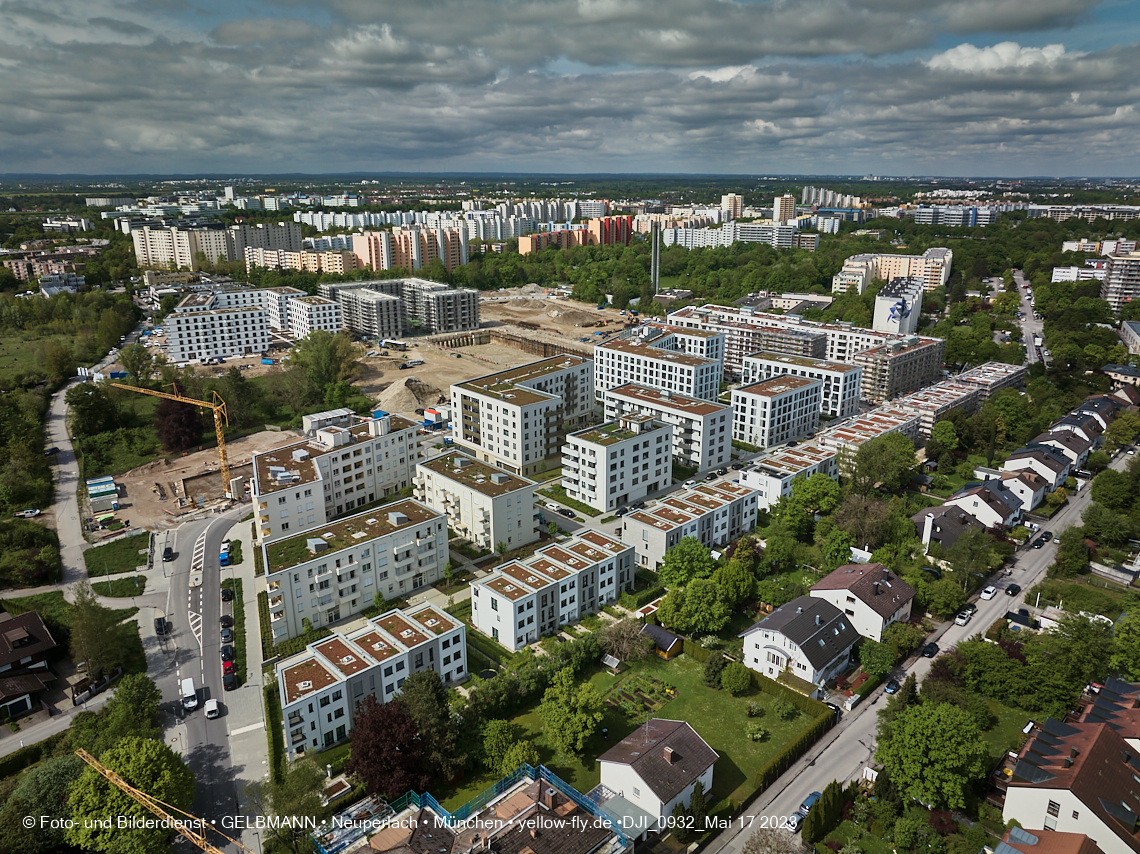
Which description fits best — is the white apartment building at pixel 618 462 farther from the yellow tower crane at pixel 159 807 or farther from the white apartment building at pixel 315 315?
the white apartment building at pixel 315 315

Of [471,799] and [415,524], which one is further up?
[415,524]

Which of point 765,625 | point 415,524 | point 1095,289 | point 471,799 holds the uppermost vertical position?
point 1095,289

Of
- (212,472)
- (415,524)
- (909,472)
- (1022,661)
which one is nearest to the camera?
(1022,661)

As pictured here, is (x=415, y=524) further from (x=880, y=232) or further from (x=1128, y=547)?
(x=880, y=232)

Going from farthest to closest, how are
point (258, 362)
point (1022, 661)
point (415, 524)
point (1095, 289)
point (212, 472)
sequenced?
point (1095, 289)
point (258, 362)
point (212, 472)
point (415, 524)
point (1022, 661)

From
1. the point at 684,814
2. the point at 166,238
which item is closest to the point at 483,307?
the point at 166,238

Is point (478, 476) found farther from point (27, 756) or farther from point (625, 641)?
point (27, 756)

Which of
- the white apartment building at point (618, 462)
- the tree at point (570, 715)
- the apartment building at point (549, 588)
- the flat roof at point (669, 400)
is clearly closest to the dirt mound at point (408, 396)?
the flat roof at point (669, 400)

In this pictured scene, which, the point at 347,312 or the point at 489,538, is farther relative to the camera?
the point at 347,312
